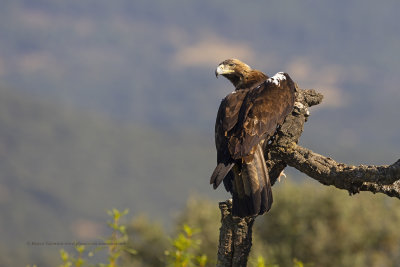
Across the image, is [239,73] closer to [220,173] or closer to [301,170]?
[220,173]

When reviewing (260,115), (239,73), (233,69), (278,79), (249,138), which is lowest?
(249,138)

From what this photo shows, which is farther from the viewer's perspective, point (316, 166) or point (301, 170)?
point (301, 170)

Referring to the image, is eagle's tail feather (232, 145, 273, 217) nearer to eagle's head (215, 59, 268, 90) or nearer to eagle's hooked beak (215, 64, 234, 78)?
eagle's head (215, 59, 268, 90)

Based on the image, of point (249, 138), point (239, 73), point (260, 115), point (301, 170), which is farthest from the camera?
point (239, 73)

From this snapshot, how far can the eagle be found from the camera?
7102mm

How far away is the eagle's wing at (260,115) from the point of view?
733 cm

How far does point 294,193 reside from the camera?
89.3 feet

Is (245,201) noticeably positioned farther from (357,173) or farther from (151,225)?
(151,225)

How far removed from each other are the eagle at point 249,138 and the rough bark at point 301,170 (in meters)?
0.16

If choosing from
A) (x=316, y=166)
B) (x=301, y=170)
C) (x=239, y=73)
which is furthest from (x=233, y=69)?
(x=316, y=166)

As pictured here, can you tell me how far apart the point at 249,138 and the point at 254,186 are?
0.53 metres

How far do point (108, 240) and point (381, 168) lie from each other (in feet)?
8.13

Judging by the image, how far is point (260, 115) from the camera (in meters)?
7.68

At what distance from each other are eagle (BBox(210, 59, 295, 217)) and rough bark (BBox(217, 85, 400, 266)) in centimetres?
16
